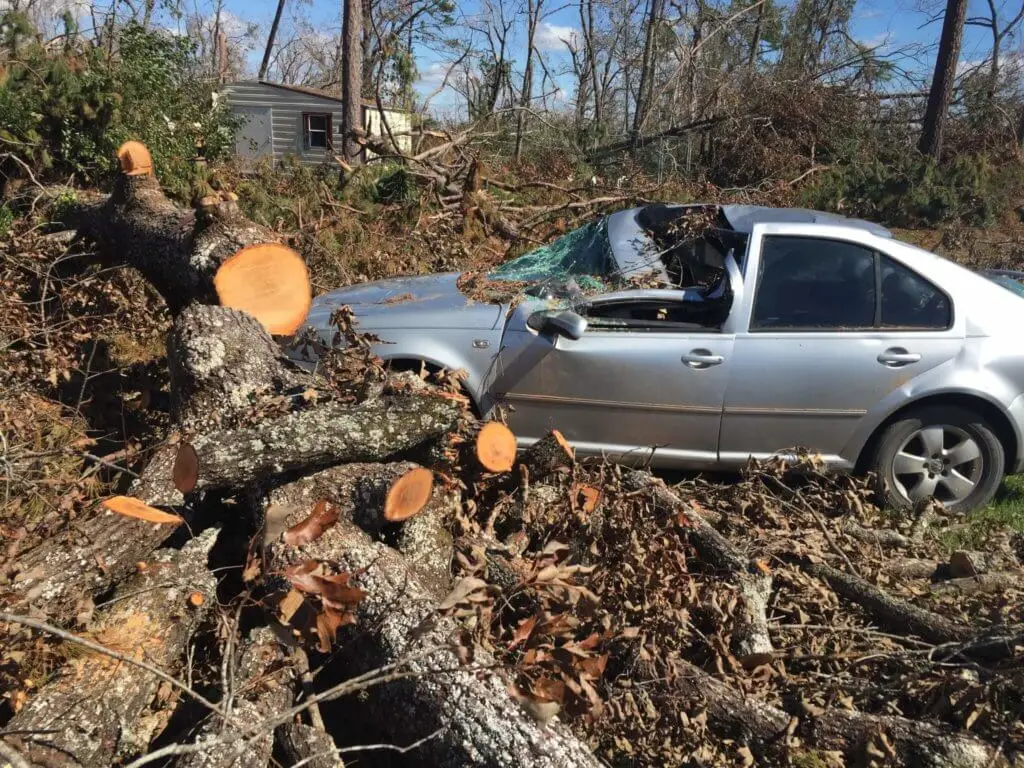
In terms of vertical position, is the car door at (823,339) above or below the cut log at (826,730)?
above

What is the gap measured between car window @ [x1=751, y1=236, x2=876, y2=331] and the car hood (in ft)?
5.11

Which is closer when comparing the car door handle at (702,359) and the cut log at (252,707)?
the cut log at (252,707)

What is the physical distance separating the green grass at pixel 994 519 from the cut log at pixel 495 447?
101 inches

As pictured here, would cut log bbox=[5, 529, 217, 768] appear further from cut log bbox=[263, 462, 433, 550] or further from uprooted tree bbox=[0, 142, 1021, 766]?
cut log bbox=[263, 462, 433, 550]

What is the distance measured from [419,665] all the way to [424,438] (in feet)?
4.00

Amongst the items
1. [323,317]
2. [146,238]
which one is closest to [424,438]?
[323,317]

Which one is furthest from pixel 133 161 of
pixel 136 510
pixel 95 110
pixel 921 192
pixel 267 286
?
pixel 921 192

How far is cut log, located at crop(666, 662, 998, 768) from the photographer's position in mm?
2475

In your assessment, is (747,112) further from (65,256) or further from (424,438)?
(424,438)

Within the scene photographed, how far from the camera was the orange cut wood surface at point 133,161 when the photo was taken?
5.82m

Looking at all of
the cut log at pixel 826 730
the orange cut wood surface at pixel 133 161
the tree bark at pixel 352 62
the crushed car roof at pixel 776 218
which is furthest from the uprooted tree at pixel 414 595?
the tree bark at pixel 352 62

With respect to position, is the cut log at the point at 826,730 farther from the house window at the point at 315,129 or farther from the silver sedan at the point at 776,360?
the house window at the point at 315,129

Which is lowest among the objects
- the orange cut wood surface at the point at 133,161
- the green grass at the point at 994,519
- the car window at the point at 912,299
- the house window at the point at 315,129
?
the green grass at the point at 994,519

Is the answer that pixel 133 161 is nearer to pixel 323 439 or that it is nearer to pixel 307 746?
pixel 323 439
